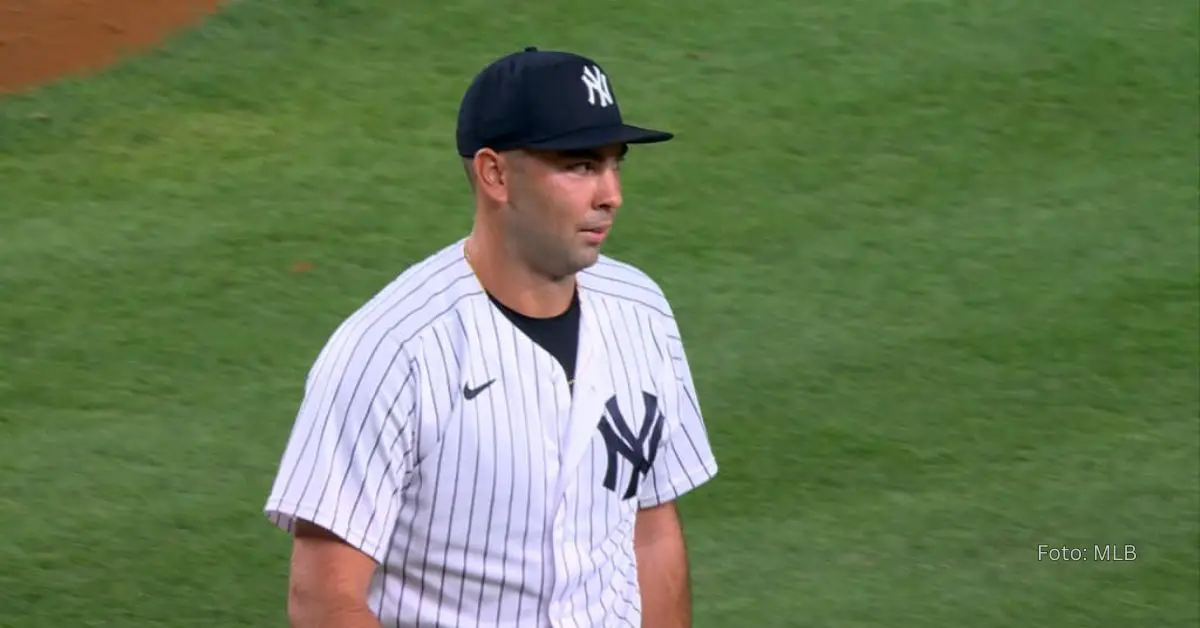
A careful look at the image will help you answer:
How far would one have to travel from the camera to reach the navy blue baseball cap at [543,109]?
8.66ft

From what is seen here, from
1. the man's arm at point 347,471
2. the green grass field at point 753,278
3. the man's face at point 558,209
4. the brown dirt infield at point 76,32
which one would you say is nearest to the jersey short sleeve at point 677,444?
the man's face at point 558,209

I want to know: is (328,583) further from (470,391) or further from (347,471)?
(470,391)

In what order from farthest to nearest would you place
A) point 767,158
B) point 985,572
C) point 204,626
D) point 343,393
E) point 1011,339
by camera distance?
point 767,158 < point 1011,339 < point 985,572 < point 204,626 < point 343,393

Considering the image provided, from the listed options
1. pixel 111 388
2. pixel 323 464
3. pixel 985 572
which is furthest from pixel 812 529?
pixel 323 464

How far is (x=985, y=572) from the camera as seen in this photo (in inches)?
196

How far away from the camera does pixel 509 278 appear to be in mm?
2730

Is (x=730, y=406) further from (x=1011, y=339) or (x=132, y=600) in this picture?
(x=132, y=600)

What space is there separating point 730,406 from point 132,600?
1.92m

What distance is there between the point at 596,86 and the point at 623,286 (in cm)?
37

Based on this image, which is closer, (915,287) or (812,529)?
(812,529)

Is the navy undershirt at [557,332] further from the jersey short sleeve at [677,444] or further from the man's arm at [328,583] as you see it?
the man's arm at [328,583]

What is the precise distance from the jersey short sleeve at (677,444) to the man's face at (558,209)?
28 cm

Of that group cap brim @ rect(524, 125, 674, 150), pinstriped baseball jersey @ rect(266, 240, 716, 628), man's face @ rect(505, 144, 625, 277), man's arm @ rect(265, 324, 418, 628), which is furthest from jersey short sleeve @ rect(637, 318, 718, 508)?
man's arm @ rect(265, 324, 418, 628)

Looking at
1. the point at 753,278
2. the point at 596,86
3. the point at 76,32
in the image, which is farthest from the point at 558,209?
the point at 76,32
